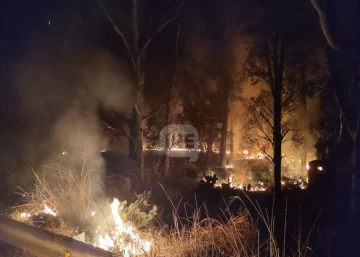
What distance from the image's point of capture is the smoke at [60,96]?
9.60 metres

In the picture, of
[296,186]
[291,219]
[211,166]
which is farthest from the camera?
[211,166]

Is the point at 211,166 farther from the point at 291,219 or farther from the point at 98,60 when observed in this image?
the point at 291,219

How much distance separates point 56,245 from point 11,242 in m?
0.72

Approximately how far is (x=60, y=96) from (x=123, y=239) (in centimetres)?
642

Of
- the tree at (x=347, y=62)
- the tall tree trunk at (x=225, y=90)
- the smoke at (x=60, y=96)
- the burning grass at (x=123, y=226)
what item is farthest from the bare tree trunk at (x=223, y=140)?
the burning grass at (x=123, y=226)

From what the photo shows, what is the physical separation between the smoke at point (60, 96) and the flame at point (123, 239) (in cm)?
370

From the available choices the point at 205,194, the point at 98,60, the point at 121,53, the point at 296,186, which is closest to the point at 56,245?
the point at 205,194

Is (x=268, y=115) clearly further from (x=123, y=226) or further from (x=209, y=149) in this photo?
(x=123, y=226)

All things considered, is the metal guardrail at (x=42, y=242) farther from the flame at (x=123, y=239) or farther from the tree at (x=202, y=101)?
the tree at (x=202, y=101)

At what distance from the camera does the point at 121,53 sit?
38.3 feet

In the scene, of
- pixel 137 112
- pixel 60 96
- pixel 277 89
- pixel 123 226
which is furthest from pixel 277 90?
pixel 123 226

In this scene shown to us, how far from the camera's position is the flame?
14.9 ft

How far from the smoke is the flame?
3701 mm

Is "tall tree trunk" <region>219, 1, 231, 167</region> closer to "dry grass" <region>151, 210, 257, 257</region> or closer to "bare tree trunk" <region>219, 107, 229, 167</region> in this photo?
"bare tree trunk" <region>219, 107, 229, 167</region>
